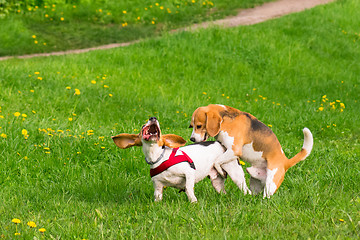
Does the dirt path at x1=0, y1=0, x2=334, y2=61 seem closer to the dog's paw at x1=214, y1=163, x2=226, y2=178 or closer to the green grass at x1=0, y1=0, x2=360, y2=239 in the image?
the green grass at x1=0, y1=0, x2=360, y2=239

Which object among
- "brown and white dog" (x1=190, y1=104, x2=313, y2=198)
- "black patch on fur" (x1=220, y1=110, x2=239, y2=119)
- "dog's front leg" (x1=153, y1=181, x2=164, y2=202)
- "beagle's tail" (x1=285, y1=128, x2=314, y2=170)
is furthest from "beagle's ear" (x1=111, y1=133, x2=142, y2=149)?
"beagle's tail" (x1=285, y1=128, x2=314, y2=170)

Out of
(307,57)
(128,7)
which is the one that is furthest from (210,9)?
(307,57)

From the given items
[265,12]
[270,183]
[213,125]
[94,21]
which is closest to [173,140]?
[213,125]

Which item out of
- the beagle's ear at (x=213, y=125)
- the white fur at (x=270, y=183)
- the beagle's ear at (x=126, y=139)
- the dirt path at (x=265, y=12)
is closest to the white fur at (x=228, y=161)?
the beagle's ear at (x=213, y=125)

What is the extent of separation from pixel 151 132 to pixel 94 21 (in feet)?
41.6

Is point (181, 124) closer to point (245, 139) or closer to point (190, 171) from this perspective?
point (245, 139)

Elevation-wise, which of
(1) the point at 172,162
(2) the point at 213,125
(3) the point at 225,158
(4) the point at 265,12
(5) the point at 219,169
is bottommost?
(4) the point at 265,12

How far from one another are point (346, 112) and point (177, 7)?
8.89 meters

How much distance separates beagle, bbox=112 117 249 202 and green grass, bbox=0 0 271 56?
34.4 feet

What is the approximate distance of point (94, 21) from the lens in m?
15.9

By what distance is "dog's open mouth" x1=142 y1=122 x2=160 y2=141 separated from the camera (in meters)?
3.87

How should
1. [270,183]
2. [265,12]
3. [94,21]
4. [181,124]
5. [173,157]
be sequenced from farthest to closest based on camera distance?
[265,12], [94,21], [181,124], [270,183], [173,157]

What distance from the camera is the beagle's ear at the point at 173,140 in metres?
4.04

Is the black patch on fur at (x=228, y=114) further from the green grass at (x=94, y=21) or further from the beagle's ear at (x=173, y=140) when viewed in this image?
the green grass at (x=94, y=21)
